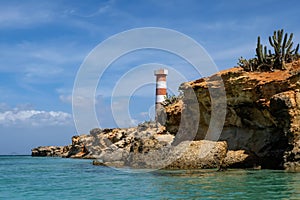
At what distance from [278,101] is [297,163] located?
3.63 metres

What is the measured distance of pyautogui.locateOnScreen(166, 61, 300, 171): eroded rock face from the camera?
21328mm

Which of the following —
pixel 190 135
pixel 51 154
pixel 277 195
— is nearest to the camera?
pixel 277 195

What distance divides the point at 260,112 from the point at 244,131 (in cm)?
197

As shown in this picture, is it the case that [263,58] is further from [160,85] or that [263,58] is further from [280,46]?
[160,85]

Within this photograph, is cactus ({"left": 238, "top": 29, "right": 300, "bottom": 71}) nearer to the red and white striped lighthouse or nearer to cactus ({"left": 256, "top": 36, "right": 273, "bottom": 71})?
cactus ({"left": 256, "top": 36, "right": 273, "bottom": 71})

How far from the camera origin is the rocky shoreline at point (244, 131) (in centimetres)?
2161

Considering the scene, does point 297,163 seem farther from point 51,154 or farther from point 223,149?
point 51,154

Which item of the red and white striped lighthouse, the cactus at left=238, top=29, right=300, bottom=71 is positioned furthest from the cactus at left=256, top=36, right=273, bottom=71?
the red and white striped lighthouse

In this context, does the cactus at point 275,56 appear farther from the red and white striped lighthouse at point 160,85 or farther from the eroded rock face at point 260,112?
the red and white striped lighthouse at point 160,85

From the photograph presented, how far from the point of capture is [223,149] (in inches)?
938

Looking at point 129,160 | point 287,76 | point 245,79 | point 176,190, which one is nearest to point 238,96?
point 245,79

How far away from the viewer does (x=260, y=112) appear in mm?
24969

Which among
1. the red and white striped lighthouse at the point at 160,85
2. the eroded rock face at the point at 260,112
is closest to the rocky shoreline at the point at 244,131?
the eroded rock face at the point at 260,112

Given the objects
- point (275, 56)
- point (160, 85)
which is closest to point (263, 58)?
point (275, 56)
